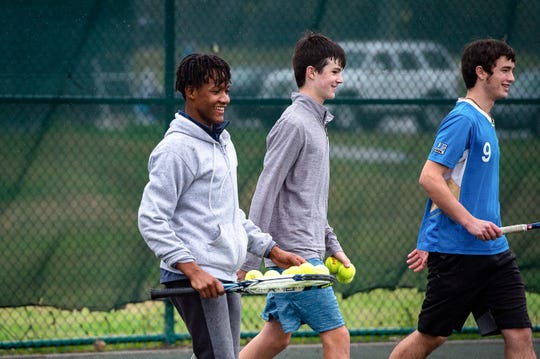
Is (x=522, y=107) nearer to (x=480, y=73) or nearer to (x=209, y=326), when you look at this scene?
(x=480, y=73)

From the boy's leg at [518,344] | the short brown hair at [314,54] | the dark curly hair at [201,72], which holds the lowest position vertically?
the boy's leg at [518,344]

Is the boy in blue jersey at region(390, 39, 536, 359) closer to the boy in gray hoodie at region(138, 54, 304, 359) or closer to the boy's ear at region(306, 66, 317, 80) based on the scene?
the boy's ear at region(306, 66, 317, 80)

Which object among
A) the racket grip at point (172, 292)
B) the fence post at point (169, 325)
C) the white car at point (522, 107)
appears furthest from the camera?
the white car at point (522, 107)

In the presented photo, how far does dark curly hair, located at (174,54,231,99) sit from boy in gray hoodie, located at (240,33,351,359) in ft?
2.83

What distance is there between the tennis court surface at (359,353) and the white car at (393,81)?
1539mm

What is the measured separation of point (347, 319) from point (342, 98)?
5.29ft

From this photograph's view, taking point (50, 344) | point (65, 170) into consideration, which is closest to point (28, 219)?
point (65, 170)

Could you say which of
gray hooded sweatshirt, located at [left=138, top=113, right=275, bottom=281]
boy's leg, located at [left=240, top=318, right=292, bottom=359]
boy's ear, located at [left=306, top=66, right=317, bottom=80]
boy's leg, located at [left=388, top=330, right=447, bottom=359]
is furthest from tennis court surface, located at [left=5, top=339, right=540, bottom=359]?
gray hooded sweatshirt, located at [left=138, top=113, right=275, bottom=281]

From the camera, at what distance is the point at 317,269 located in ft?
14.4

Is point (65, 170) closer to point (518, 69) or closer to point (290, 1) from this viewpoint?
point (290, 1)

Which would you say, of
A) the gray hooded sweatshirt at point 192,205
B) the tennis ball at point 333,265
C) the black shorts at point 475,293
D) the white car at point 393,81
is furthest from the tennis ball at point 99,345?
the gray hooded sweatshirt at point 192,205

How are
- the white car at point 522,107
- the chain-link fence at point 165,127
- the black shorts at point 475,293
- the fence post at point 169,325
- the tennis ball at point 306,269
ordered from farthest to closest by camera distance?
the white car at point 522,107 → the fence post at point 169,325 → the chain-link fence at point 165,127 → the black shorts at point 475,293 → the tennis ball at point 306,269

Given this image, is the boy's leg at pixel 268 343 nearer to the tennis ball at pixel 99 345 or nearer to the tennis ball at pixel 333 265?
the tennis ball at pixel 333 265

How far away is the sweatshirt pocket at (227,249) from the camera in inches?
167
